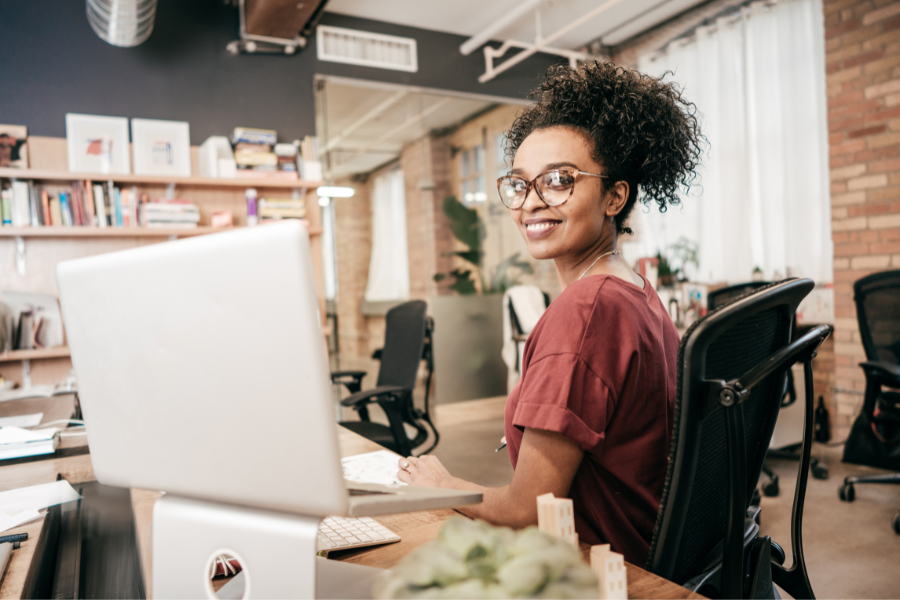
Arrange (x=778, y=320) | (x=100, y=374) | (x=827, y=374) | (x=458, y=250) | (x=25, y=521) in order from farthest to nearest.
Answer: (x=458, y=250)
(x=827, y=374)
(x=25, y=521)
(x=778, y=320)
(x=100, y=374)

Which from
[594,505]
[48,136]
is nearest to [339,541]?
[594,505]

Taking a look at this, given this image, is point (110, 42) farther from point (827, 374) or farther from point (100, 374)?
point (827, 374)

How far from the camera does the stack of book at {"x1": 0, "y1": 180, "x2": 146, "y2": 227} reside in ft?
11.1

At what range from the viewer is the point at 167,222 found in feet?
12.2

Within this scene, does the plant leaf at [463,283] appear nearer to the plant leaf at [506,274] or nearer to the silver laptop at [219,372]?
the plant leaf at [506,274]

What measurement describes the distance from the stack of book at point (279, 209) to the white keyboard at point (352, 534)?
3408 millimetres

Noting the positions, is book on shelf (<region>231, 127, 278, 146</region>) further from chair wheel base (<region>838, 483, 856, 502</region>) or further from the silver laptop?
chair wheel base (<region>838, 483, 856, 502</region>)

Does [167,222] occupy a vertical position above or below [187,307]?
above

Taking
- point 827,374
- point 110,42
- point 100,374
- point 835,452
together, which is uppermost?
point 110,42

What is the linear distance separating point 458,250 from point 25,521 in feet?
14.7

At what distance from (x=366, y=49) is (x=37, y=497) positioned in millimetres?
4419

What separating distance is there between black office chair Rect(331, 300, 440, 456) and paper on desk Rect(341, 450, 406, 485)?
1106 mm

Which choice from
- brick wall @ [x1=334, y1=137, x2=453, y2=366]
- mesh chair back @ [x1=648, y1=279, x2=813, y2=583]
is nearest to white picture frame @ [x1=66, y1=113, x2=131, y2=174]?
brick wall @ [x1=334, y1=137, x2=453, y2=366]

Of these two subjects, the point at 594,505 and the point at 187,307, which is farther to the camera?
the point at 594,505
